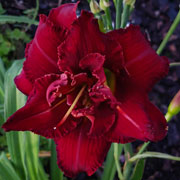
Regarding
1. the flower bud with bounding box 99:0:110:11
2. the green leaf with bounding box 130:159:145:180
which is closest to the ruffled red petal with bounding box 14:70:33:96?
the flower bud with bounding box 99:0:110:11

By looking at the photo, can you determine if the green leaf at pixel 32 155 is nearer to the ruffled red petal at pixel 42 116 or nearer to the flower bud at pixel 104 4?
the ruffled red petal at pixel 42 116

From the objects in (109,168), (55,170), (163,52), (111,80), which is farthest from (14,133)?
(163,52)

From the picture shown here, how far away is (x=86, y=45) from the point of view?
0.55 meters

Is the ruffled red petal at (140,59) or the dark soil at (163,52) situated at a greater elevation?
the ruffled red petal at (140,59)

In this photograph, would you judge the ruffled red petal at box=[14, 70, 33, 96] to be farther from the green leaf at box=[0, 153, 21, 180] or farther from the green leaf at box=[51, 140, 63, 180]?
the green leaf at box=[51, 140, 63, 180]

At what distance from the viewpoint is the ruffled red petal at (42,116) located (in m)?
0.55

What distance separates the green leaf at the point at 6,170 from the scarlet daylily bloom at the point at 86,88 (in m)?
0.33

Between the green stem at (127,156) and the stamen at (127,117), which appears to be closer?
the stamen at (127,117)

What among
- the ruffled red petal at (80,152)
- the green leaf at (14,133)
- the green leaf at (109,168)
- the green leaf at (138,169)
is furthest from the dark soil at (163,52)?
the ruffled red petal at (80,152)

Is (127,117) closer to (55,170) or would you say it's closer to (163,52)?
(55,170)

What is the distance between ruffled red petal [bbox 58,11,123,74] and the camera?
20.6 inches

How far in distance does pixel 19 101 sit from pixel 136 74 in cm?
48

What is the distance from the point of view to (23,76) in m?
0.63

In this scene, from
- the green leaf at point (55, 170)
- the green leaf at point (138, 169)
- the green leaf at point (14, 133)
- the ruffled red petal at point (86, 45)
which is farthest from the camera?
the green leaf at point (55, 170)
